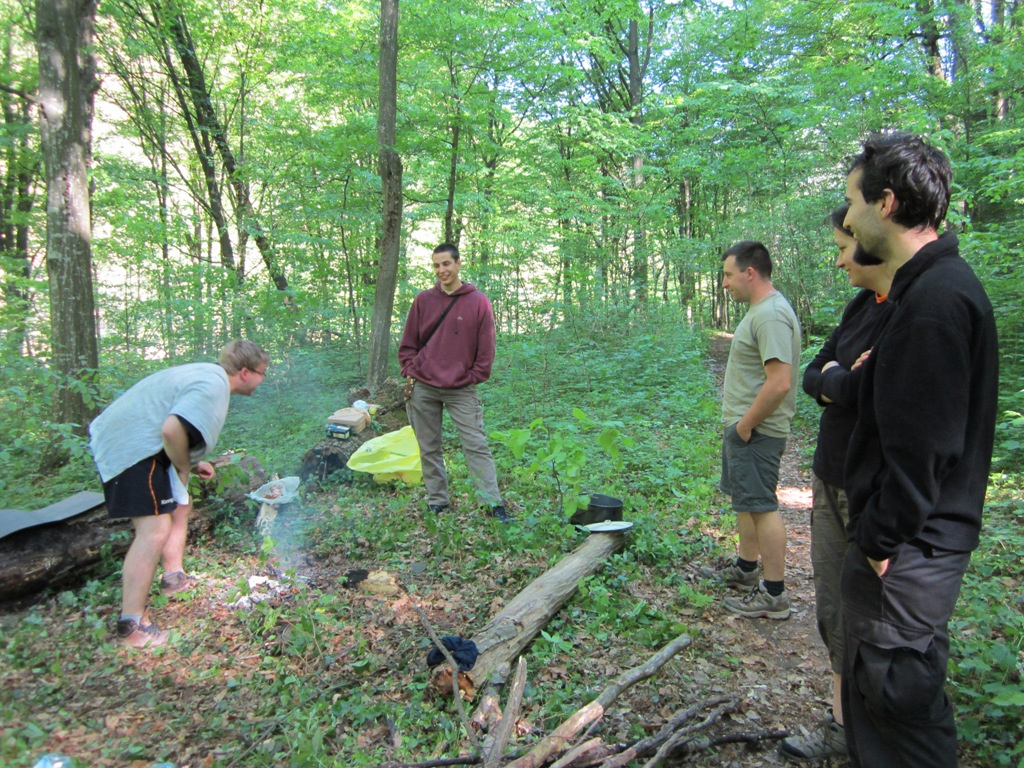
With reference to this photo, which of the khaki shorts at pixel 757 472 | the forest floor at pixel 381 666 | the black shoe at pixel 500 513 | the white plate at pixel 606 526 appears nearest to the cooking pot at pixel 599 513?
the white plate at pixel 606 526

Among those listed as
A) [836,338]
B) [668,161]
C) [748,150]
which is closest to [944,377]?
[836,338]

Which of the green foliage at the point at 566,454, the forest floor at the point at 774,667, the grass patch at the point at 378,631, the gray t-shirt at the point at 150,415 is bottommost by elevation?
the forest floor at the point at 774,667

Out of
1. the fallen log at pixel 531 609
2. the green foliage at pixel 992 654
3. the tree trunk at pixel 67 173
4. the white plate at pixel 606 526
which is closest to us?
the green foliage at pixel 992 654

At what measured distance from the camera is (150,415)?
342 cm

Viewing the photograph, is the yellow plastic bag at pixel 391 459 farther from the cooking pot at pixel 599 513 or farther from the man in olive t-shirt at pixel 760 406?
the man in olive t-shirt at pixel 760 406

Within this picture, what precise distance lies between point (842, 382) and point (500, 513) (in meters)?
3.25

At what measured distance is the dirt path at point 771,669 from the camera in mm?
2637

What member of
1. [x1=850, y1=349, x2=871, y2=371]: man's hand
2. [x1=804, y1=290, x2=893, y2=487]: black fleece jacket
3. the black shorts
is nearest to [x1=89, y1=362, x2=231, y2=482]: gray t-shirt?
the black shorts

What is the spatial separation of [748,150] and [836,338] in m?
11.6

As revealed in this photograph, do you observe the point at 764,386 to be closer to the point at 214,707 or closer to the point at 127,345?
the point at 214,707

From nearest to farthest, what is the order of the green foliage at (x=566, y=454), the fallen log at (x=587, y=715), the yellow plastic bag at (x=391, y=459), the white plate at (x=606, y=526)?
1. the fallen log at (x=587, y=715)
2. the green foliage at (x=566, y=454)
3. the white plate at (x=606, y=526)
4. the yellow plastic bag at (x=391, y=459)

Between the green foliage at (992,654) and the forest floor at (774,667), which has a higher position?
the green foliage at (992,654)

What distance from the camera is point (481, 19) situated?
358 inches

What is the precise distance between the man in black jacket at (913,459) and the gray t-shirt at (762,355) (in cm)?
155
